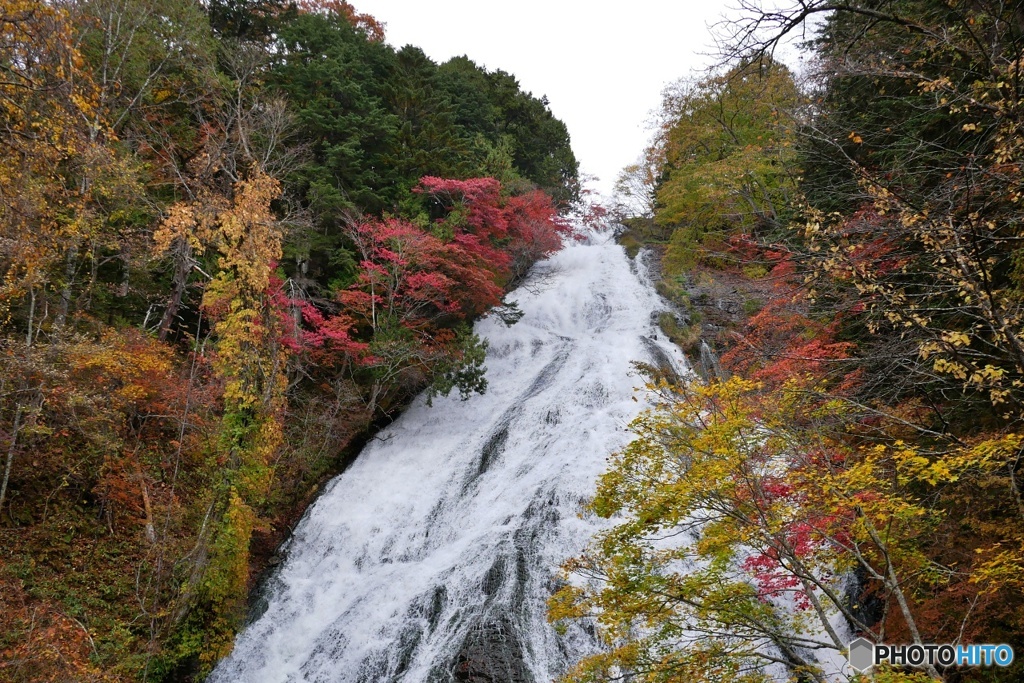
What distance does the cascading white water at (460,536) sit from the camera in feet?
30.2

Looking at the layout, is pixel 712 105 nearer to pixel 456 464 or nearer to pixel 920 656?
pixel 456 464

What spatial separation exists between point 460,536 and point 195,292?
36.1 feet

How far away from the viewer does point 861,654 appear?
4805 millimetres

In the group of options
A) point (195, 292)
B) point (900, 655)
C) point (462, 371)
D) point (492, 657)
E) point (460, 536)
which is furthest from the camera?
point (462, 371)

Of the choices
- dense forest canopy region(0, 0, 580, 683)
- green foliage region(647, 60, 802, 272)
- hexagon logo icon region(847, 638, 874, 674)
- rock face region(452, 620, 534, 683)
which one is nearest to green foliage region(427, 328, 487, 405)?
dense forest canopy region(0, 0, 580, 683)

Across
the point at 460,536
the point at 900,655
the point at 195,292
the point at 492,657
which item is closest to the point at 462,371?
the point at 460,536

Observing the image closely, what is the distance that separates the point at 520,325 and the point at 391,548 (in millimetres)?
10334

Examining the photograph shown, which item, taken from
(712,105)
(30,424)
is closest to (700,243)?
(712,105)

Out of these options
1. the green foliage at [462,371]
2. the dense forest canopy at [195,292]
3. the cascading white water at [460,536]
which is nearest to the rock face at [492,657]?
the cascading white water at [460,536]

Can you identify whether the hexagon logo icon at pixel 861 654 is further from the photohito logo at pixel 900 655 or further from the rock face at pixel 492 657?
the rock face at pixel 492 657

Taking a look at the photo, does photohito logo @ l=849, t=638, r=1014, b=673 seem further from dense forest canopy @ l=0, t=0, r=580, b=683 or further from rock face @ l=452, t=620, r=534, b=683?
dense forest canopy @ l=0, t=0, r=580, b=683

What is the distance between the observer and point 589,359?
57.3 feet

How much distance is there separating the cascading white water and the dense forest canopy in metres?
0.96

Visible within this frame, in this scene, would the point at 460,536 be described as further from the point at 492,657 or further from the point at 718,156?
the point at 718,156
